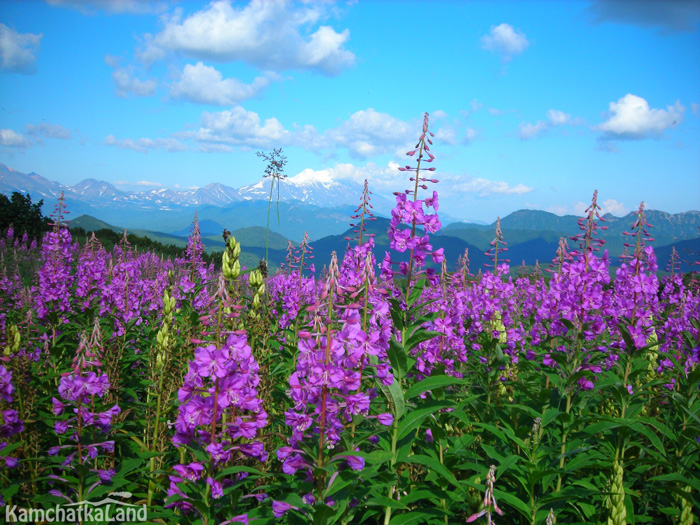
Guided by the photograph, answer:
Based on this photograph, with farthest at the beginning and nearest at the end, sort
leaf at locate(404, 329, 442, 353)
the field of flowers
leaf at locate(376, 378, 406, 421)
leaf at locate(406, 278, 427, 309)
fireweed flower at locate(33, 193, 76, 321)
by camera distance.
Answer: fireweed flower at locate(33, 193, 76, 321) < leaf at locate(406, 278, 427, 309) < leaf at locate(404, 329, 442, 353) < leaf at locate(376, 378, 406, 421) < the field of flowers

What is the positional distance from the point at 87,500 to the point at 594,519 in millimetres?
4143

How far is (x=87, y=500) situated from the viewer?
3.13 meters

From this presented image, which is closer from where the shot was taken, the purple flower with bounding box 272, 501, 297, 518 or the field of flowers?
the purple flower with bounding box 272, 501, 297, 518

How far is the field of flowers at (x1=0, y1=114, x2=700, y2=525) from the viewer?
253 cm

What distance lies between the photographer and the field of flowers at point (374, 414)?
8.30 ft

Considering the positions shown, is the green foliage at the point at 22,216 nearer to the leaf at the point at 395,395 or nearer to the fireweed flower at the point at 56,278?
the fireweed flower at the point at 56,278

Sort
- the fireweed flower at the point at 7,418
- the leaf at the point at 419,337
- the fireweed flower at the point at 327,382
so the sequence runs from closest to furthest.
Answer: the fireweed flower at the point at 327,382, the fireweed flower at the point at 7,418, the leaf at the point at 419,337

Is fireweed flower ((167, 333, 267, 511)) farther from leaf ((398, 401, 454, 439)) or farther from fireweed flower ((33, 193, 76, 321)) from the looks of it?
fireweed flower ((33, 193, 76, 321))

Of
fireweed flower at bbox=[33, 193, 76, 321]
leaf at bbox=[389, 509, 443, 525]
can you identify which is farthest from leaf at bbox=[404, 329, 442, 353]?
fireweed flower at bbox=[33, 193, 76, 321]

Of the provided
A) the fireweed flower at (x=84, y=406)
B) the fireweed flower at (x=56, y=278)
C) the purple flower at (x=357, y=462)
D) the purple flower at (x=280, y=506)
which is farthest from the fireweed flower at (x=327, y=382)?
the fireweed flower at (x=56, y=278)

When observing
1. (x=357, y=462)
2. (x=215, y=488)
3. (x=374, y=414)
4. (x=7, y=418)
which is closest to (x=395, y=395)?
(x=357, y=462)

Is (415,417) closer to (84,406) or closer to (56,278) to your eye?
(84,406)

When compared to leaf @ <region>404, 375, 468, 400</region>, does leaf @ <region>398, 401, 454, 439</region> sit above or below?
below

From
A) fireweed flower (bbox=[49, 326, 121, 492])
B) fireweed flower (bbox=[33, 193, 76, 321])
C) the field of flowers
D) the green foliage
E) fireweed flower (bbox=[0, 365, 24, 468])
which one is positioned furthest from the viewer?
the green foliage
